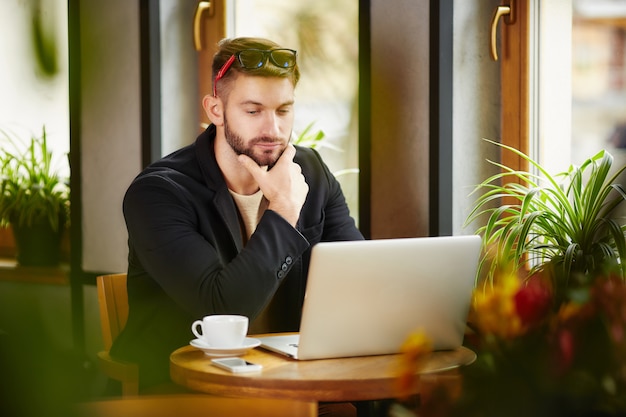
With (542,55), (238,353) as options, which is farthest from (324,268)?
(542,55)

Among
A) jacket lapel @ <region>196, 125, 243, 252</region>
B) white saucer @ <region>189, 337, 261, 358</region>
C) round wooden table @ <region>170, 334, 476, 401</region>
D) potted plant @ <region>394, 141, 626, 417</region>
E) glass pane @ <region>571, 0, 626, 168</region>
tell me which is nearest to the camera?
potted plant @ <region>394, 141, 626, 417</region>

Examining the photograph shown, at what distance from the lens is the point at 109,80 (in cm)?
412

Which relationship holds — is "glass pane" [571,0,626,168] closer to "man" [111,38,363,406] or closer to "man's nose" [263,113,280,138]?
"man" [111,38,363,406]

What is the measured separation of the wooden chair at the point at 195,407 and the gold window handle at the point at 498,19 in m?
1.99

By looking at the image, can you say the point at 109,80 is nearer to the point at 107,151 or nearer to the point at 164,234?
the point at 107,151

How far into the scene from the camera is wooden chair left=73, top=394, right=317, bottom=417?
1477 mm

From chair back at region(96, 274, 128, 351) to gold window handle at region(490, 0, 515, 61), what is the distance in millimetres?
1579

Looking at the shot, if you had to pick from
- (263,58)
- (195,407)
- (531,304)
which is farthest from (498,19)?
(531,304)

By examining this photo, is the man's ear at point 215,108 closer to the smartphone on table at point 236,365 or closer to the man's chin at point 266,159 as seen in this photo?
the man's chin at point 266,159

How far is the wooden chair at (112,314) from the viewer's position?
2.42 metres

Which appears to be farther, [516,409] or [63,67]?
[63,67]

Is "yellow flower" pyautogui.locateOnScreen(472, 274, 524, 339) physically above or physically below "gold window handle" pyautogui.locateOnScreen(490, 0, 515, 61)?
below

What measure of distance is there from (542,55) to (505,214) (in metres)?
0.61

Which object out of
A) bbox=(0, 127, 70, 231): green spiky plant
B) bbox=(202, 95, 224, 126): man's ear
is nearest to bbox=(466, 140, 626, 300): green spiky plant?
bbox=(202, 95, 224, 126): man's ear
